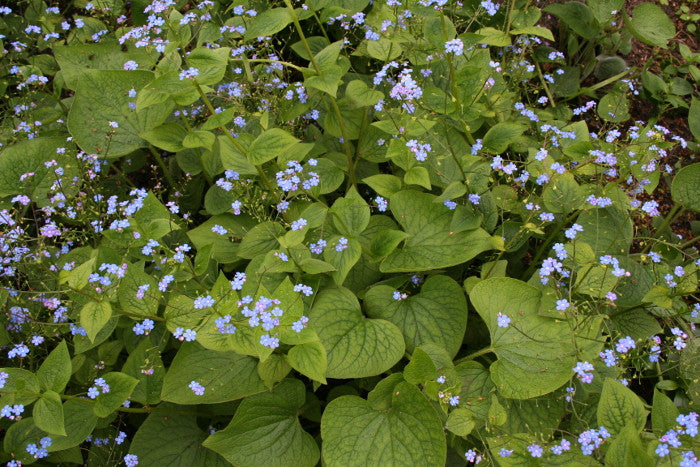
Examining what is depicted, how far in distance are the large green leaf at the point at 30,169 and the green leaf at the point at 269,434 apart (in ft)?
5.92

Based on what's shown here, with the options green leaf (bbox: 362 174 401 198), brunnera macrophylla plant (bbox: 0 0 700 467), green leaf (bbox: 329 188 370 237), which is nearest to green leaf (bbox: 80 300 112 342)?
brunnera macrophylla plant (bbox: 0 0 700 467)

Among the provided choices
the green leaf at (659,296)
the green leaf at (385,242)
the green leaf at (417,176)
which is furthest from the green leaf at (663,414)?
the green leaf at (417,176)

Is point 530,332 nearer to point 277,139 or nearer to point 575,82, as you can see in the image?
point 277,139

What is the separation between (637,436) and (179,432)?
207 cm

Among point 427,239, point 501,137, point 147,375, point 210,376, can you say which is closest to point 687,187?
point 501,137

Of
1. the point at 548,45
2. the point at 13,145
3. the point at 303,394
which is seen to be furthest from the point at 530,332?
the point at 13,145

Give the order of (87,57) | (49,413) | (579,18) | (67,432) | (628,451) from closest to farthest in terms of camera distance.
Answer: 1. (628,451)
2. (49,413)
3. (67,432)
4. (87,57)
5. (579,18)

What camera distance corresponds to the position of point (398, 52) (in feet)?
10.3

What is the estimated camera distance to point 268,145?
2.57 m

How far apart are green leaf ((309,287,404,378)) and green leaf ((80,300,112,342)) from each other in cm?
90

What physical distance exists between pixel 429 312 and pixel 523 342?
1.61 feet

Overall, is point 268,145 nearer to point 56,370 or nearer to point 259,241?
point 259,241

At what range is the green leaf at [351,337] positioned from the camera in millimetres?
2516

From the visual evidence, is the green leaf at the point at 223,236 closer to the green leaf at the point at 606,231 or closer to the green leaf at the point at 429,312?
the green leaf at the point at 429,312
